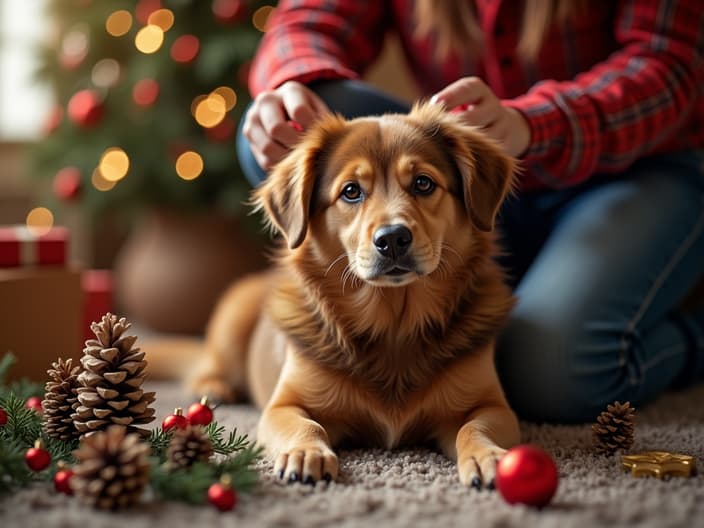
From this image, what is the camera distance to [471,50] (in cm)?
207

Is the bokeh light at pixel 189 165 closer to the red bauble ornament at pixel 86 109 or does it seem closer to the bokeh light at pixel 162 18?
the red bauble ornament at pixel 86 109

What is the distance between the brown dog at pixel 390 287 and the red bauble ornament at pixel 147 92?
1.52m

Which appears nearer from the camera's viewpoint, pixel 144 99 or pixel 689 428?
pixel 689 428

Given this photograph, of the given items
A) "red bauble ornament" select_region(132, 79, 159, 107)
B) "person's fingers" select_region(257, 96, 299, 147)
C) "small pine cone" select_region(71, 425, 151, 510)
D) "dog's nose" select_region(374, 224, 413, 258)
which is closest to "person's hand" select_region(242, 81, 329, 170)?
"person's fingers" select_region(257, 96, 299, 147)

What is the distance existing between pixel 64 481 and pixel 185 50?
2.21 metres

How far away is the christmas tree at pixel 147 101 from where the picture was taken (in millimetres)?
2992

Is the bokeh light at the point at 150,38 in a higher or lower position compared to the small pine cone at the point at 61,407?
higher

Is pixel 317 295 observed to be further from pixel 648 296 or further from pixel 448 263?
pixel 648 296

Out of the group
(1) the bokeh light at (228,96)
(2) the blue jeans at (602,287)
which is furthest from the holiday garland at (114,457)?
(1) the bokeh light at (228,96)

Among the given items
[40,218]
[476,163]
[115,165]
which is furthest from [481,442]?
[40,218]

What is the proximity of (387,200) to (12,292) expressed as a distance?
3.57ft

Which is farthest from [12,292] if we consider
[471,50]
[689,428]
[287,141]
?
[689,428]

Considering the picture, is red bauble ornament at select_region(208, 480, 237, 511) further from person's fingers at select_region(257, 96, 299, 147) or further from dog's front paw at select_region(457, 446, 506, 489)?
person's fingers at select_region(257, 96, 299, 147)

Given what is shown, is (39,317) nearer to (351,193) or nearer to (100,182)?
(351,193)
